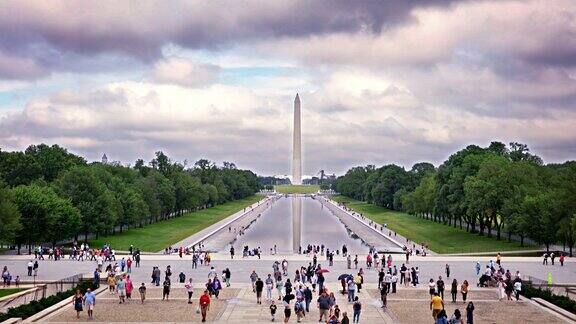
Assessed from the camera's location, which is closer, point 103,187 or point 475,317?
point 475,317

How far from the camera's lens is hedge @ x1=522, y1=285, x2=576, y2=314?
→ 3086 cm

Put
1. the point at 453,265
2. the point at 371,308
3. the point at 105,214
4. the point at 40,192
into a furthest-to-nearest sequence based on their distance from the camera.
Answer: the point at 105,214 → the point at 40,192 → the point at 453,265 → the point at 371,308

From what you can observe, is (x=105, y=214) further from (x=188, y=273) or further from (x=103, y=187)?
(x=188, y=273)

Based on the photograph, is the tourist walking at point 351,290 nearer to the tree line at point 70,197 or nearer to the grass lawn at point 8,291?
the grass lawn at point 8,291

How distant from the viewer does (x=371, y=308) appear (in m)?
31.8

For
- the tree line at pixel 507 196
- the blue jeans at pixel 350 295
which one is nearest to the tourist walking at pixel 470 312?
the blue jeans at pixel 350 295

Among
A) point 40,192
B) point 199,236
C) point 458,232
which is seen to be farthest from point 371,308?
point 458,232

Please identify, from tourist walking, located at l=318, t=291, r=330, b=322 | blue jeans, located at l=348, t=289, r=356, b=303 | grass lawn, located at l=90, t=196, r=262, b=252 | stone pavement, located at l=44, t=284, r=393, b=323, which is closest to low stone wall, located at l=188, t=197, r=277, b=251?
grass lawn, located at l=90, t=196, r=262, b=252

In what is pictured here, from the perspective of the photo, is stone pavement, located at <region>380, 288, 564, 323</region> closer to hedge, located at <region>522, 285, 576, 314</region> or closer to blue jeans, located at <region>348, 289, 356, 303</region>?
hedge, located at <region>522, 285, 576, 314</region>

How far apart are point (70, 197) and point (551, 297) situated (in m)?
50.4

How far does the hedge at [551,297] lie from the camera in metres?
30.9

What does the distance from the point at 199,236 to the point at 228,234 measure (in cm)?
593

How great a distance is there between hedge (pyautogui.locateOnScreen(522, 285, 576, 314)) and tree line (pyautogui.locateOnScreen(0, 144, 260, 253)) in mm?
37305

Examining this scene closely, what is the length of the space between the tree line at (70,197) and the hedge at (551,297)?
3731 centimetres
